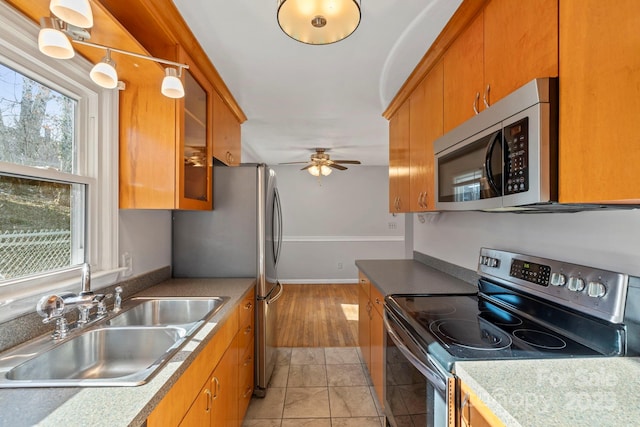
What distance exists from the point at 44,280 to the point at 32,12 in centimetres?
102

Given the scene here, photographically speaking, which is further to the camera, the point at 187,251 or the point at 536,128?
the point at 187,251

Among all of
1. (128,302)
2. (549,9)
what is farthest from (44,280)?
(549,9)

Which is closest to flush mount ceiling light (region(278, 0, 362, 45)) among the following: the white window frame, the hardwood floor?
the white window frame

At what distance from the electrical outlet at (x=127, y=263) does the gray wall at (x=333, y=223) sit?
13.3 ft

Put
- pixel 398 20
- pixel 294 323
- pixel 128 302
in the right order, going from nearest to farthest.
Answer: pixel 398 20 < pixel 128 302 < pixel 294 323

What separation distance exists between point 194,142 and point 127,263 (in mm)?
807

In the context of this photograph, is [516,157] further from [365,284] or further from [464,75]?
[365,284]

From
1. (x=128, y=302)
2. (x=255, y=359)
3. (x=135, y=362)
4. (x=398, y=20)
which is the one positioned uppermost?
(x=398, y=20)

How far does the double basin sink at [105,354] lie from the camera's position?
904 mm

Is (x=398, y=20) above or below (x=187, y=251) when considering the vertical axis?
above

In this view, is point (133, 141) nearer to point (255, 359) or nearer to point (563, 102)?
point (255, 359)

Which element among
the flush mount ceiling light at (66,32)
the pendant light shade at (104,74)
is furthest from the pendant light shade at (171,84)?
the pendant light shade at (104,74)

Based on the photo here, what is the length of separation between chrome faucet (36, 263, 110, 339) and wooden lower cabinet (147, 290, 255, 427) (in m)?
0.52

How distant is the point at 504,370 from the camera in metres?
0.88
